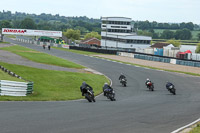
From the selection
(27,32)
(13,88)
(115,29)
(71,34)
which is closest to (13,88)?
(13,88)

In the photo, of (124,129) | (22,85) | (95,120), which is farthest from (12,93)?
(124,129)

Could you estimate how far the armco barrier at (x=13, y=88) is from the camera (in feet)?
73.5

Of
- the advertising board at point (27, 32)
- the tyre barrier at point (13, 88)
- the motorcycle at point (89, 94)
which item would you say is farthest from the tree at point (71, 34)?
the motorcycle at point (89, 94)

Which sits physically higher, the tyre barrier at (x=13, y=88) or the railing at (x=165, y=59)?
the tyre barrier at (x=13, y=88)

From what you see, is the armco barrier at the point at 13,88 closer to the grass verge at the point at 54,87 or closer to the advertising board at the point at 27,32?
the grass verge at the point at 54,87

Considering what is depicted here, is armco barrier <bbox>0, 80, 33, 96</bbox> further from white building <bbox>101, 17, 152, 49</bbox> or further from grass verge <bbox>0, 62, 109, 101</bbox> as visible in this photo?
white building <bbox>101, 17, 152, 49</bbox>

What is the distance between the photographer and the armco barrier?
73.5 ft

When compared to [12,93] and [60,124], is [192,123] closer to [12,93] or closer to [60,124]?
[60,124]

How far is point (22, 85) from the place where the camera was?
23.1m

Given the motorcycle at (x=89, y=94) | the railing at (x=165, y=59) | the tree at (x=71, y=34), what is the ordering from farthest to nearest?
1. the tree at (x=71, y=34)
2. the railing at (x=165, y=59)
3. the motorcycle at (x=89, y=94)

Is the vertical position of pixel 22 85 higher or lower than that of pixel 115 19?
lower

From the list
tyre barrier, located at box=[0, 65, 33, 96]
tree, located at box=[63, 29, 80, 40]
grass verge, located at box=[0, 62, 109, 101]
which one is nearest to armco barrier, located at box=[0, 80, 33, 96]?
tyre barrier, located at box=[0, 65, 33, 96]

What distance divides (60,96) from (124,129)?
12.4 meters

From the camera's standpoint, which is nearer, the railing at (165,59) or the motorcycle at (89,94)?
the motorcycle at (89,94)
